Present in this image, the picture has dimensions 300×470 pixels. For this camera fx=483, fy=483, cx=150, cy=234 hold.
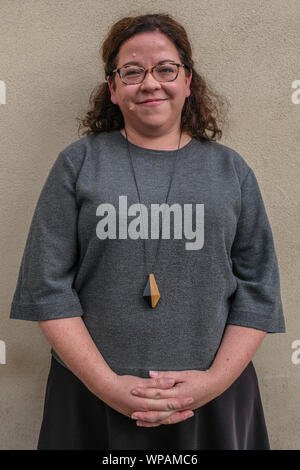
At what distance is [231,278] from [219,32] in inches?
32.3

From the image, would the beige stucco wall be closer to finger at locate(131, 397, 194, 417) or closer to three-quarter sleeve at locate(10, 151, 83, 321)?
three-quarter sleeve at locate(10, 151, 83, 321)

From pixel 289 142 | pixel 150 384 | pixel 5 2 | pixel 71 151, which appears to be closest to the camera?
pixel 150 384

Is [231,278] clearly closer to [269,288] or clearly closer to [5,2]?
[269,288]

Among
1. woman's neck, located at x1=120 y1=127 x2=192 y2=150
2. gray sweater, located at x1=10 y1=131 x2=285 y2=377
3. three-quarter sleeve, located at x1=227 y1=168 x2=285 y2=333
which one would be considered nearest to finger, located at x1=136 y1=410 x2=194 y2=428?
gray sweater, located at x1=10 y1=131 x2=285 y2=377

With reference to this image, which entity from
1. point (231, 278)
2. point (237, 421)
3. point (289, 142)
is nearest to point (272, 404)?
point (237, 421)

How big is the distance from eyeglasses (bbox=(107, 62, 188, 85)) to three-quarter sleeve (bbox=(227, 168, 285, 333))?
0.35 metres

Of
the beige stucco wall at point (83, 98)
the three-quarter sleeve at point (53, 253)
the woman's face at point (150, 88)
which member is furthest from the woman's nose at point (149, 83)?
the beige stucco wall at point (83, 98)

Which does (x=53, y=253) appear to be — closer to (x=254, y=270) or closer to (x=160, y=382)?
(x=160, y=382)

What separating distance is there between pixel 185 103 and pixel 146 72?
224 millimetres

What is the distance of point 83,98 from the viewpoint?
1586 mm

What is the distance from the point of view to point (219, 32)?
5.17 ft

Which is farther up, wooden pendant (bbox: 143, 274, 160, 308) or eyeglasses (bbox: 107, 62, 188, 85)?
eyeglasses (bbox: 107, 62, 188, 85)

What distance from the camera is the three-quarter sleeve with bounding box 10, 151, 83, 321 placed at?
4.04 ft

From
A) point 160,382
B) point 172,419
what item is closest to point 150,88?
point 160,382
